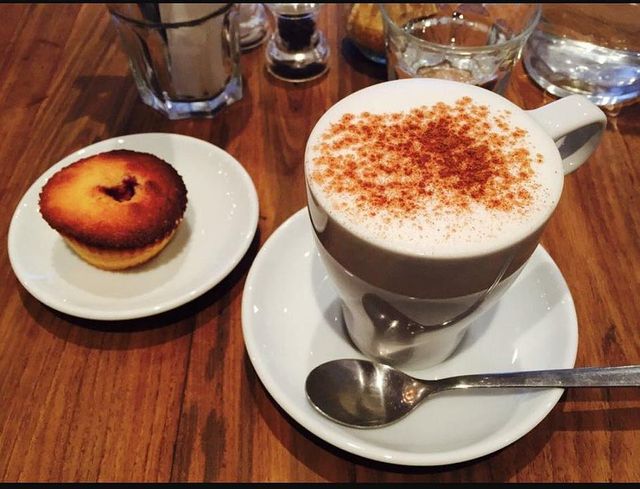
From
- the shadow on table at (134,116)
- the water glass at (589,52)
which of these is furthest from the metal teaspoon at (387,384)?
the water glass at (589,52)

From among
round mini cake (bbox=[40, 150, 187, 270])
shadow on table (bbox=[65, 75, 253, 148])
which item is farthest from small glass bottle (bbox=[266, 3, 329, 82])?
round mini cake (bbox=[40, 150, 187, 270])

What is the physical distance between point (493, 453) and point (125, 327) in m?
0.46

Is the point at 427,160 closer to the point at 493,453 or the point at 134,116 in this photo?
the point at 493,453

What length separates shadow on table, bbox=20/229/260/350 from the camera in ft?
2.28

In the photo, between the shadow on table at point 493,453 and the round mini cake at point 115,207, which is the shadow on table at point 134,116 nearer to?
the round mini cake at point 115,207

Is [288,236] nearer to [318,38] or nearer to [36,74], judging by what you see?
[318,38]

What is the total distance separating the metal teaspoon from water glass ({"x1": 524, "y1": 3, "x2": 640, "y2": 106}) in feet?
2.14

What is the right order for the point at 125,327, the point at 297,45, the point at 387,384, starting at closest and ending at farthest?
the point at 387,384
the point at 125,327
the point at 297,45

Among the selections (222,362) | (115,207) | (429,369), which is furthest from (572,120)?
(115,207)

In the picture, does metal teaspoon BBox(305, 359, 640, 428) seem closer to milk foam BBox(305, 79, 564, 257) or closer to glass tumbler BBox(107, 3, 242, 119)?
milk foam BBox(305, 79, 564, 257)

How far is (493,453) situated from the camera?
1.89 ft

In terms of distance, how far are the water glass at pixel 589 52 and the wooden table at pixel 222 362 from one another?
0.18 feet

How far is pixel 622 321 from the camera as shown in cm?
71

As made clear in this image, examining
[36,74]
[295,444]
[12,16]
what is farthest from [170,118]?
[295,444]
